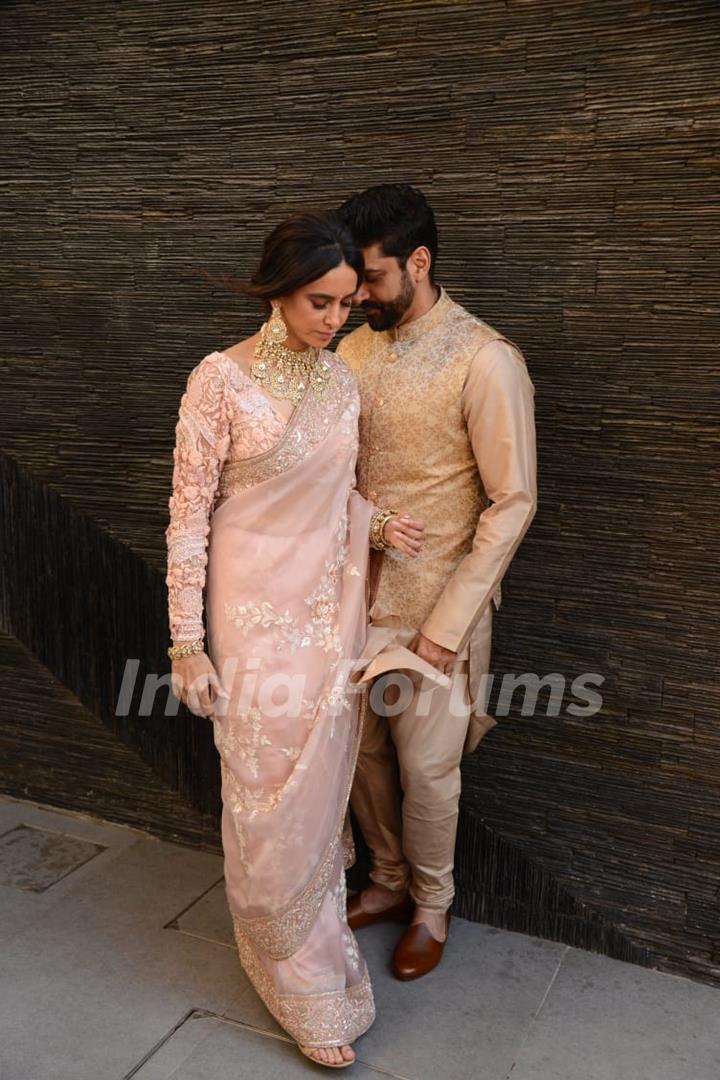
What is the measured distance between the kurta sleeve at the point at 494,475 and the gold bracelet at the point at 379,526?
6.1 inches

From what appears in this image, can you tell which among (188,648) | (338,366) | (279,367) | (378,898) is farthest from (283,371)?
(378,898)

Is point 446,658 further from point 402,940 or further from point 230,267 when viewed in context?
point 230,267

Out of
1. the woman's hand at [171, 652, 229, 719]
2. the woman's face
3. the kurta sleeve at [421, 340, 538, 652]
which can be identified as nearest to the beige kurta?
the kurta sleeve at [421, 340, 538, 652]

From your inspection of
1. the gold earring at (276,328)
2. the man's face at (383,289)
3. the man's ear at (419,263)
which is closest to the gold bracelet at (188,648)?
the gold earring at (276,328)

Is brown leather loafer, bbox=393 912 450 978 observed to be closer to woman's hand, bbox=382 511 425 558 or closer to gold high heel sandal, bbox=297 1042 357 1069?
gold high heel sandal, bbox=297 1042 357 1069

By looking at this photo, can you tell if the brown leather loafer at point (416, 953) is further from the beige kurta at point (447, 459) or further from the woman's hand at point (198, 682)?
the woman's hand at point (198, 682)

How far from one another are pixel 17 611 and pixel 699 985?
1.99 meters

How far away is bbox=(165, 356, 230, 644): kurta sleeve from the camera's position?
1.90 m

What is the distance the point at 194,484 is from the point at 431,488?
0.48 meters

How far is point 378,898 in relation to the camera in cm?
248

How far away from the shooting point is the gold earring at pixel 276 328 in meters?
1.94

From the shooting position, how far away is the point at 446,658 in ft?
6.91

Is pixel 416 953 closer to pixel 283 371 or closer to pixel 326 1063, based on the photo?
pixel 326 1063

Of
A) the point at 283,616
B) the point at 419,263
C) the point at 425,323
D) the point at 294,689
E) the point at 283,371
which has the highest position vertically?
the point at 419,263
